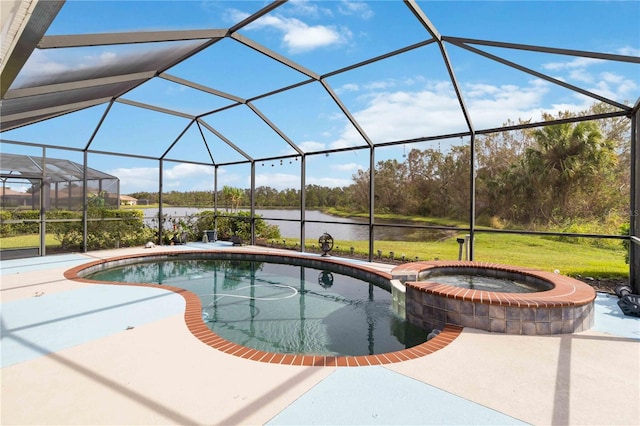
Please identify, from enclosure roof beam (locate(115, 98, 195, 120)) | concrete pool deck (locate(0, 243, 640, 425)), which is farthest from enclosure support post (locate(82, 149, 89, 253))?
concrete pool deck (locate(0, 243, 640, 425))

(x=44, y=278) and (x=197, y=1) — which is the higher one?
(x=197, y=1)

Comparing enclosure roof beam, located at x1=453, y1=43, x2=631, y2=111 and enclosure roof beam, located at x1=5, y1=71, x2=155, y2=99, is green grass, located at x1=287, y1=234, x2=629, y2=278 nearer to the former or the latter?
enclosure roof beam, located at x1=453, y1=43, x2=631, y2=111

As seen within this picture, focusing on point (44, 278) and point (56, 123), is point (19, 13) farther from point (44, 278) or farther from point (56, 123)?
point (56, 123)

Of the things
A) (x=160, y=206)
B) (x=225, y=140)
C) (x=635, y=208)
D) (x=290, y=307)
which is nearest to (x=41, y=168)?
(x=160, y=206)

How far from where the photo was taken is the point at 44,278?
6.37 metres

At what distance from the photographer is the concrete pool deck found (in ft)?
7.14

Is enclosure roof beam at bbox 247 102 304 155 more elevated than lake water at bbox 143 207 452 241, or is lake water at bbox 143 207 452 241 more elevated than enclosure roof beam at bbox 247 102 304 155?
enclosure roof beam at bbox 247 102 304 155

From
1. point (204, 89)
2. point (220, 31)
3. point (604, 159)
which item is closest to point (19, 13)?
point (220, 31)

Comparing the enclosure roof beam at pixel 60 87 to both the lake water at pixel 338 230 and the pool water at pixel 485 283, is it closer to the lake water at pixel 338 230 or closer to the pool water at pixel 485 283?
the pool water at pixel 485 283

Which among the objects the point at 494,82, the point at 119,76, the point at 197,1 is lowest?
the point at 119,76

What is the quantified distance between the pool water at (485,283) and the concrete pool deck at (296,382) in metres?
1.15

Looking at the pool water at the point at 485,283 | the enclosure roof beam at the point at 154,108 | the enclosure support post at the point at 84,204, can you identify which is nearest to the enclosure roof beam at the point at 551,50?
the pool water at the point at 485,283

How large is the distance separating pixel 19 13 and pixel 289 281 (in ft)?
20.7

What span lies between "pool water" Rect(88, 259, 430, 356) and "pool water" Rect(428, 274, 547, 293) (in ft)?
3.77
